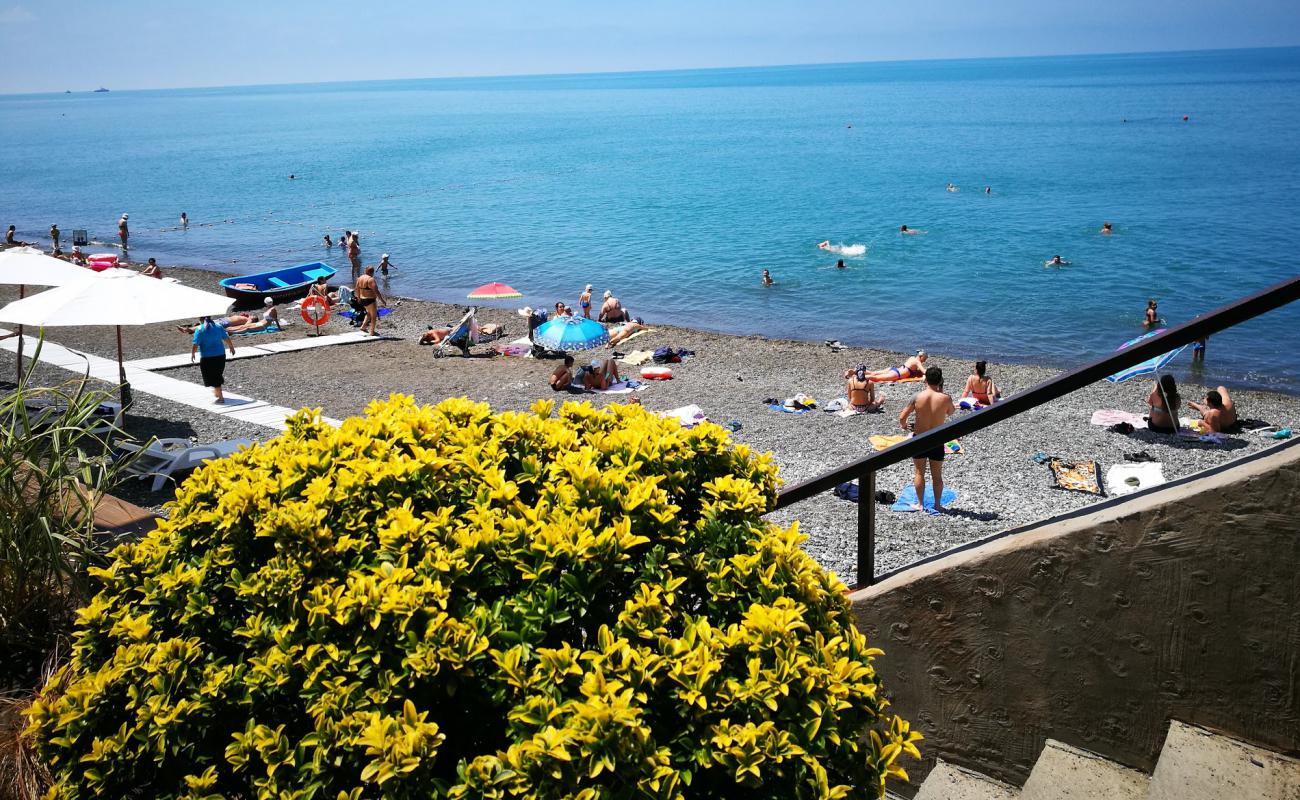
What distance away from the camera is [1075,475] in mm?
11945

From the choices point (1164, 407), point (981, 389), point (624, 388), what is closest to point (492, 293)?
point (624, 388)

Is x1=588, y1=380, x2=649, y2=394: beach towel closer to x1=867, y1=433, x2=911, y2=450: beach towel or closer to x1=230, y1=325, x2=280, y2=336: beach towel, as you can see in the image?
x1=867, y1=433, x2=911, y2=450: beach towel

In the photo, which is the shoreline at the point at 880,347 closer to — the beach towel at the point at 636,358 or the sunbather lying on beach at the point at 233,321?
the beach towel at the point at 636,358

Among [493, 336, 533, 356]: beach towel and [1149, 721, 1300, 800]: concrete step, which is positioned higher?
[1149, 721, 1300, 800]: concrete step

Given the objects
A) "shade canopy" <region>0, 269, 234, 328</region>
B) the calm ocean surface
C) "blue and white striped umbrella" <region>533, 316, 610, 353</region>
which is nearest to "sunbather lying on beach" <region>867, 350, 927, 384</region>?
the calm ocean surface

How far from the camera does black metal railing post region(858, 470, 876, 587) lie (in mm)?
4152

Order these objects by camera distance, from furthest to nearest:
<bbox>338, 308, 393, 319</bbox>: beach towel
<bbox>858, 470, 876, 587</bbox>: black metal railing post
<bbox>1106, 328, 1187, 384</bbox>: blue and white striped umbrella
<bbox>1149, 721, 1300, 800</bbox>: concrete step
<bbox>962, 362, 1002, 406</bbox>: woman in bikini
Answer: <bbox>338, 308, 393, 319</bbox>: beach towel, <bbox>962, 362, 1002, 406</bbox>: woman in bikini, <bbox>1106, 328, 1187, 384</bbox>: blue and white striped umbrella, <bbox>858, 470, 876, 587</bbox>: black metal railing post, <bbox>1149, 721, 1300, 800</bbox>: concrete step

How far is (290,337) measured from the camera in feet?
78.1

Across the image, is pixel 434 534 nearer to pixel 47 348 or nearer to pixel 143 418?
pixel 143 418

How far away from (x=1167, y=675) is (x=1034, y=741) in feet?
1.96

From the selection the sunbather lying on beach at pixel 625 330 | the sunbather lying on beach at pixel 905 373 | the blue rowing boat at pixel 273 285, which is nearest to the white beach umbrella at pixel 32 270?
the sunbather lying on beach at pixel 625 330

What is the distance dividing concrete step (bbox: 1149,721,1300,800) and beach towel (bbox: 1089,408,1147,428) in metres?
12.2

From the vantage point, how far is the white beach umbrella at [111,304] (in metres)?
11.3

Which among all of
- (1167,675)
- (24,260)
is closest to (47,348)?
(24,260)
